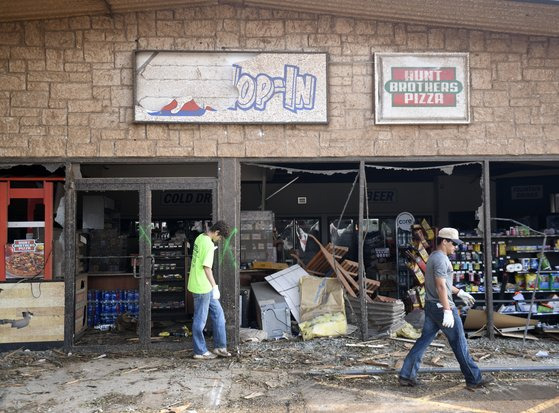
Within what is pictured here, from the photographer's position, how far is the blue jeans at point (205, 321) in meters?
7.42

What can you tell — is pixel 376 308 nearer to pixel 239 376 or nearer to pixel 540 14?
pixel 239 376

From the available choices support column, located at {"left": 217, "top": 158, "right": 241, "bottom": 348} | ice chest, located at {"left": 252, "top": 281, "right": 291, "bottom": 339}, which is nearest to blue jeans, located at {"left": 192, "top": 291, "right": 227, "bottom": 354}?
support column, located at {"left": 217, "top": 158, "right": 241, "bottom": 348}

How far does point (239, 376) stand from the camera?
670 centimetres

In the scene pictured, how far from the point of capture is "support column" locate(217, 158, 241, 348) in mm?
8031

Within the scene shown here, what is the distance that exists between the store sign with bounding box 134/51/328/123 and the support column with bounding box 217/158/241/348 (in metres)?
0.78

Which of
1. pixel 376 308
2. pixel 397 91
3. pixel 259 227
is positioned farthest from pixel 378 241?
pixel 397 91

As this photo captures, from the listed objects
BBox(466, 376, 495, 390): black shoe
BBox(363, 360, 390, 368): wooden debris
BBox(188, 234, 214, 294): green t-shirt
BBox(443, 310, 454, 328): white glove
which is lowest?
BBox(363, 360, 390, 368): wooden debris

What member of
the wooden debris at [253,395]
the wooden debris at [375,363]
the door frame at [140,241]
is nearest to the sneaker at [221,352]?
the door frame at [140,241]

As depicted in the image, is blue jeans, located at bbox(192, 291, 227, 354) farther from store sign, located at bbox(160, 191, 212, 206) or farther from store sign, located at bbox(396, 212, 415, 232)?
store sign, located at bbox(396, 212, 415, 232)

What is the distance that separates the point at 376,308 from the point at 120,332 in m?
4.41

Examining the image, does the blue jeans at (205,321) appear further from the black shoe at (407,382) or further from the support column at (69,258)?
the black shoe at (407,382)

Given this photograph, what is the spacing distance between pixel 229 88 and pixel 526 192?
8.73m

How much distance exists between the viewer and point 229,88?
8016mm

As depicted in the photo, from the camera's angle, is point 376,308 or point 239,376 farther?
point 376,308
